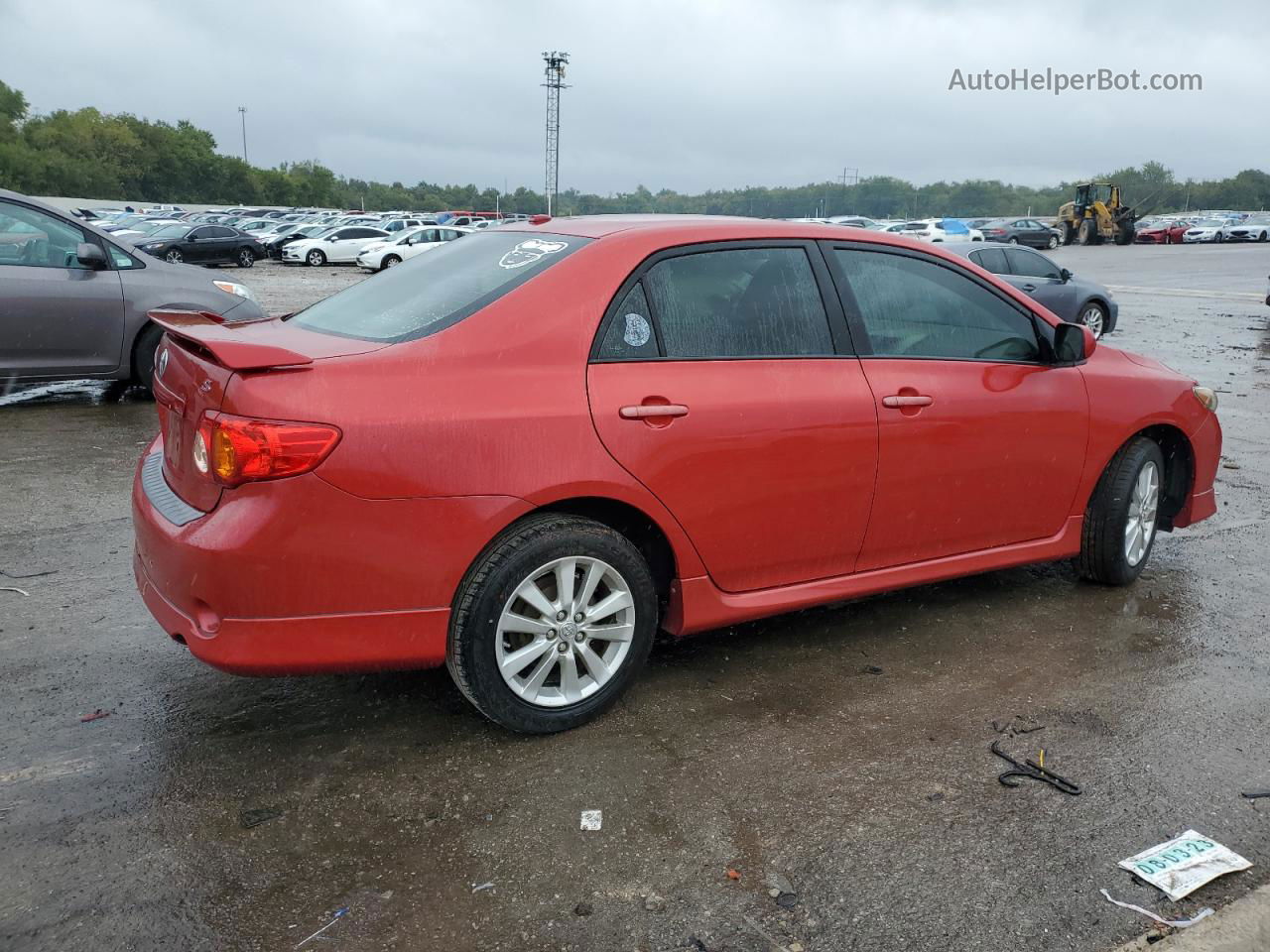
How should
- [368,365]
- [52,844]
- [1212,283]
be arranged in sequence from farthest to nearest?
[1212,283] < [368,365] < [52,844]

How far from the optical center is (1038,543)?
4.59 metres

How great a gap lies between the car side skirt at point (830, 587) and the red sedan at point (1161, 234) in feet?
192

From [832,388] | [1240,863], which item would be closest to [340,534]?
[832,388]

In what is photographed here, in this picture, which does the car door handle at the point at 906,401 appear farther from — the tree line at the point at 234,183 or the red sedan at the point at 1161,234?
the tree line at the point at 234,183

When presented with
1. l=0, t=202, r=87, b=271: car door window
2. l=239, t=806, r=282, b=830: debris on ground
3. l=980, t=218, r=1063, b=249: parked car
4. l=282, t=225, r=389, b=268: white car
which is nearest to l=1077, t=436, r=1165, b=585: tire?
l=239, t=806, r=282, b=830: debris on ground

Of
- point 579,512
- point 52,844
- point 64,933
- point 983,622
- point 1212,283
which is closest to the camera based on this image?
point 64,933

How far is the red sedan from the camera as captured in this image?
56.4 m

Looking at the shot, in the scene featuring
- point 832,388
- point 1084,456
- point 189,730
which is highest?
point 832,388

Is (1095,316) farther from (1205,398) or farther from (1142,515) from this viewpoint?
(1142,515)

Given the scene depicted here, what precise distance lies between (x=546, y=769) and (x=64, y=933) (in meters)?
1.32

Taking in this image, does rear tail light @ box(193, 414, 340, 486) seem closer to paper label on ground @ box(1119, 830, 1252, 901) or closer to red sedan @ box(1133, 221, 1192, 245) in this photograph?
paper label on ground @ box(1119, 830, 1252, 901)

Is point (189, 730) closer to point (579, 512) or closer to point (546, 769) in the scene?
point (546, 769)

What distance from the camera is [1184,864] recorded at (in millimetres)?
2859

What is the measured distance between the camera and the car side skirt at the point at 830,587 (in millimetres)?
3666
